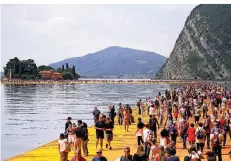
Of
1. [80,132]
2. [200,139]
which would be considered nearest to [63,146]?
[80,132]

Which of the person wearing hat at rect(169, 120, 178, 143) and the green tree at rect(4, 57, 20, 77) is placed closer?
the person wearing hat at rect(169, 120, 178, 143)

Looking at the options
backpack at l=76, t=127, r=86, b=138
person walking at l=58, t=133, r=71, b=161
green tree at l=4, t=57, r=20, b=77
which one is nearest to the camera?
person walking at l=58, t=133, r=71, b=161

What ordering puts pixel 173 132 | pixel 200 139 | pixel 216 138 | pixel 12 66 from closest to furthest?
pixel 216 138
pixel 200 139
pixel 173 132
pixel 12 66

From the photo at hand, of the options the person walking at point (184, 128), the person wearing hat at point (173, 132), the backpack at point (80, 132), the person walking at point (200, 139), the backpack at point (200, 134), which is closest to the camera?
the person walking at point (200, 139)

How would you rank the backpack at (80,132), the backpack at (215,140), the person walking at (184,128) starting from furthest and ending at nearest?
the person walking at (184,128) → the backpack at (80,132) → the backpack at (215,140)

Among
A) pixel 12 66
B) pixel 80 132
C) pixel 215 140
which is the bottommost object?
pixel 215 140

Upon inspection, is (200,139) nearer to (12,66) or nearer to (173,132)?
(173,132)

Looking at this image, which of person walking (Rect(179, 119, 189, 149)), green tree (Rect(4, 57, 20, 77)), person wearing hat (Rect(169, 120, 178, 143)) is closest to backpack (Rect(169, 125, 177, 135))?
person wearing hat (Rect(169, 120, 178, 143))

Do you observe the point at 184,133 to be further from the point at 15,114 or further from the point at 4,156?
the point at 15,114

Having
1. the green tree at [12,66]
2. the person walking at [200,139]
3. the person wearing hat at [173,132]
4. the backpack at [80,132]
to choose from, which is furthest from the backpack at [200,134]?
the green tree at [12,66]

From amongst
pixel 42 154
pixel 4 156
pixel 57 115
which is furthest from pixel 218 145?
pixel 57 115

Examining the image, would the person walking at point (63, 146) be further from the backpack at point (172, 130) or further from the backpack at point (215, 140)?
the backpack at point (215, 140)

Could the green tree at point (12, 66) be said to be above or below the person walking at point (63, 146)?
above

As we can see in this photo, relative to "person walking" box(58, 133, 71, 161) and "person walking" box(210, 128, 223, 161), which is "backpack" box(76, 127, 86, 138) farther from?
"person walking" box(210, 128, 223, 161)
